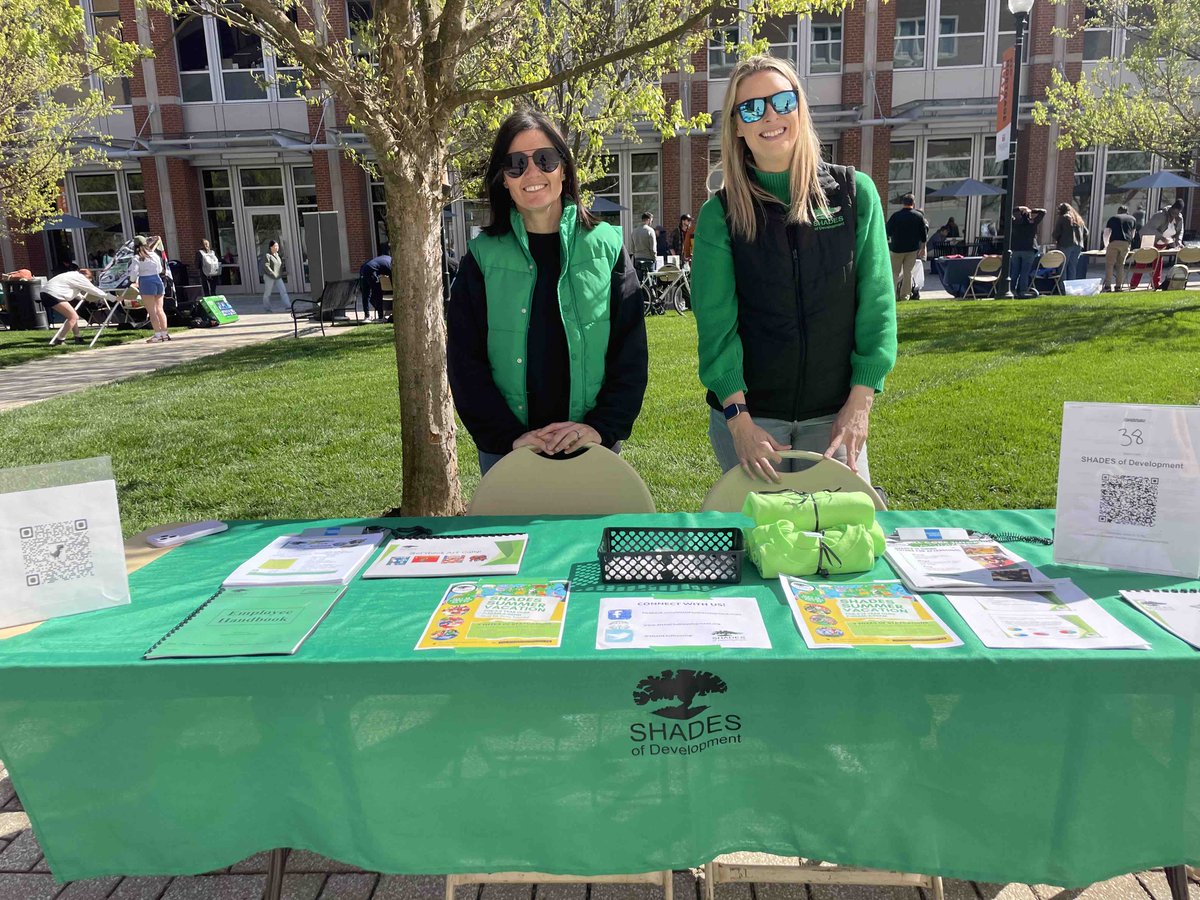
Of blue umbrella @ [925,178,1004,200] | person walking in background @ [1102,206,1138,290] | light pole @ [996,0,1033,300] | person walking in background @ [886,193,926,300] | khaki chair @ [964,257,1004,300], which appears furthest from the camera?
blue umbrella @ [925,178,1004,200]

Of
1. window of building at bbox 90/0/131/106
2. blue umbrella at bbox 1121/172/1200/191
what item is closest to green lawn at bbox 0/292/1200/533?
blue umbrella at bbox 1121/172/1200/191

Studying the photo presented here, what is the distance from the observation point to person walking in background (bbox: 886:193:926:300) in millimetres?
14102

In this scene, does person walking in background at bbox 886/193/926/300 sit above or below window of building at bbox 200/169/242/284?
below

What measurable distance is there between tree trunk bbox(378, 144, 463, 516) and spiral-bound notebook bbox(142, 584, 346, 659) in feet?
7.62

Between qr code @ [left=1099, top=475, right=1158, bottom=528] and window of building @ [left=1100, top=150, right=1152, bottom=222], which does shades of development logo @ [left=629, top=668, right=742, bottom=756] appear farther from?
window of building @ [left=1100, top=150, right=1152, bottom=222]

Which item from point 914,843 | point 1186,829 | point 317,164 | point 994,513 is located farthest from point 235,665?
point 317,164

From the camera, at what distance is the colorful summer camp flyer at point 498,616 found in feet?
5.68

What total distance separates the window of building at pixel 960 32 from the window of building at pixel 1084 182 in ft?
12.7

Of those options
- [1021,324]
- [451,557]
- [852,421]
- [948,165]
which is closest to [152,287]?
[1021,324]

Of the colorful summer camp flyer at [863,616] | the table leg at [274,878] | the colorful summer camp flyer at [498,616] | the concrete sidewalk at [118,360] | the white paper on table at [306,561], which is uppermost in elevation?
the white paper on table at [306,561]

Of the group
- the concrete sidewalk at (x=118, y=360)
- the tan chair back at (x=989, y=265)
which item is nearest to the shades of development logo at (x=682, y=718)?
the concrete sidewalk at (x=118, y=360)

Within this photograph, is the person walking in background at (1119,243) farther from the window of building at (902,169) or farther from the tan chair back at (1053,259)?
the window of building at (902,169)

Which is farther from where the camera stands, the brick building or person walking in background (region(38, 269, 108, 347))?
the brick building

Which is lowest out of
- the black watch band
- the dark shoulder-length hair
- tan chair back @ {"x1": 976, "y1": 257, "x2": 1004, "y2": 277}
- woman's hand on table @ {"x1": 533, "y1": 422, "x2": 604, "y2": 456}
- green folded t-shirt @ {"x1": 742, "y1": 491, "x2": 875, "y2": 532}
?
green folded t-shirt @ {"x1": 742, "y1": 491, "x2": 875, "y2": 532}
